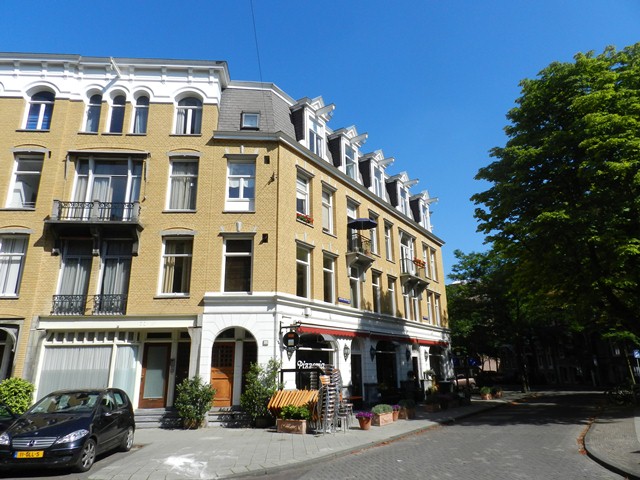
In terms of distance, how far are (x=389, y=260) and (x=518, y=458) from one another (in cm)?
1707

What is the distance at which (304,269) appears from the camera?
18828mm

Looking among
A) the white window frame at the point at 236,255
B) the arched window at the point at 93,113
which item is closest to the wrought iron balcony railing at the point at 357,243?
the white window frame at the point at 236,255

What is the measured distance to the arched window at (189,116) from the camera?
18656 mm

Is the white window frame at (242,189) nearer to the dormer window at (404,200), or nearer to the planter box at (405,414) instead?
the planter box at (405,414)

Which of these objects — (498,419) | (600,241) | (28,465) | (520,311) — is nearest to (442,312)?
(520,311)

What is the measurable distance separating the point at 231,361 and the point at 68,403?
695cm

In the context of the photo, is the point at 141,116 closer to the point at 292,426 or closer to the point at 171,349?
the point at 171,349

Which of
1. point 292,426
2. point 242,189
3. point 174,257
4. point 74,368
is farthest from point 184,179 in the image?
point 292,426

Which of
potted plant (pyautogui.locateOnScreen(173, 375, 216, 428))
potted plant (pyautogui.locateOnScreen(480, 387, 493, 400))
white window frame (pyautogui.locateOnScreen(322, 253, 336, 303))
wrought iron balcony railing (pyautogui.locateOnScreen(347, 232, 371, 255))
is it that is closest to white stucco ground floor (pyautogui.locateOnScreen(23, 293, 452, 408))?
potted plant (pyautogui.locateOnScreen(173, 375, 216, 428))

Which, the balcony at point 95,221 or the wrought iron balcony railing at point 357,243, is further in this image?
the wrought iron balcony railing at point 357,243

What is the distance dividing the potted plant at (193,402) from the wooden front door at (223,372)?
1.17 meters

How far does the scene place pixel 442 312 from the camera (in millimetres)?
31859

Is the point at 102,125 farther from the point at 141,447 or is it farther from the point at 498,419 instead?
the point at 498,419

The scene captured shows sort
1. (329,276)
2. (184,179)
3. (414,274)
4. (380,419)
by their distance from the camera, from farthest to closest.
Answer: (414,274) < (329,276) < (184,179) < (380,419)
